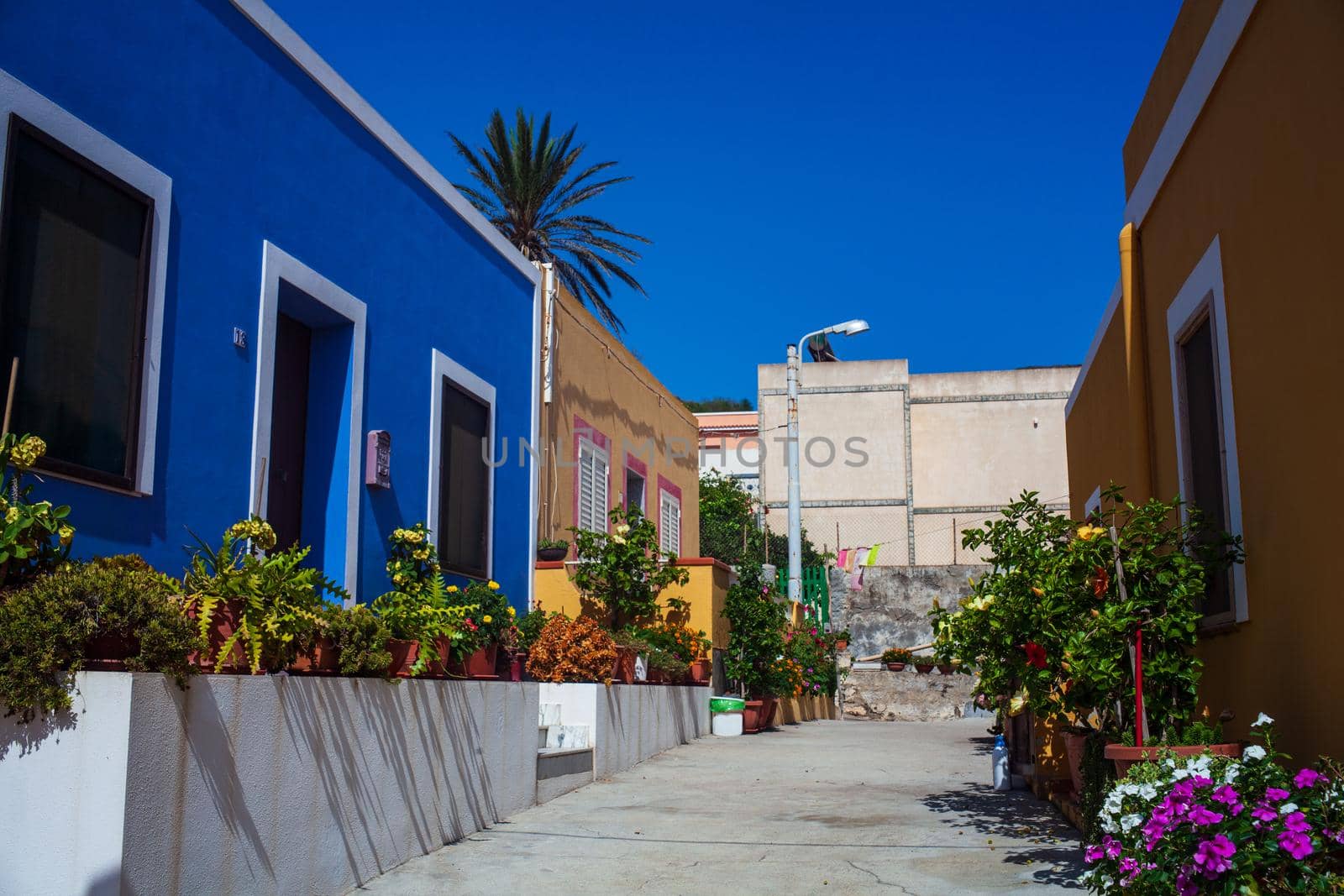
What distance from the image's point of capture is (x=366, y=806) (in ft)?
17.0

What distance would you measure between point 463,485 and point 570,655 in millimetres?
1683

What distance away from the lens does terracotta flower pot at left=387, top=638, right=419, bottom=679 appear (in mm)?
5621

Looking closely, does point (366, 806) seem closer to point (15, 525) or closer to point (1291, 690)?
point (15, 525)

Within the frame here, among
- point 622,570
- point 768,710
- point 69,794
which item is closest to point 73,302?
point 69,794

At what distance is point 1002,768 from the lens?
328 inches

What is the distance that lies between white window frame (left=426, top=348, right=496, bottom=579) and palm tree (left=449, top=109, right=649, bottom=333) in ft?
35.6

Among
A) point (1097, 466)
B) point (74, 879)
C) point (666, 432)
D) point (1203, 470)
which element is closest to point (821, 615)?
point (666, 432)

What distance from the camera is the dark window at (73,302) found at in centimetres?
510

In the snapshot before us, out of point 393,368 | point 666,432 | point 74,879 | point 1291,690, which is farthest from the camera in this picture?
point 666,432

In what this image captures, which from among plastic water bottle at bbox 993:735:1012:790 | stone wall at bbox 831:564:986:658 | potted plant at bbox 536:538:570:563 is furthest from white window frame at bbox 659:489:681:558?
plastic water bottle at bbox 993:735:1012:790

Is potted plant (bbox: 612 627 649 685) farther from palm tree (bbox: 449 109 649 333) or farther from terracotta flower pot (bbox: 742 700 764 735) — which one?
palm tree (bbox: 449 109 649 333)

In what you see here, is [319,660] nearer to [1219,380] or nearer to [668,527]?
[1219,380]

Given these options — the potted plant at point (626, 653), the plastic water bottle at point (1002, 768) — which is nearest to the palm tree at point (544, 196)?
the potted plant at point (626, 653)

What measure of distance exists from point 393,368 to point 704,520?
23076 mm
